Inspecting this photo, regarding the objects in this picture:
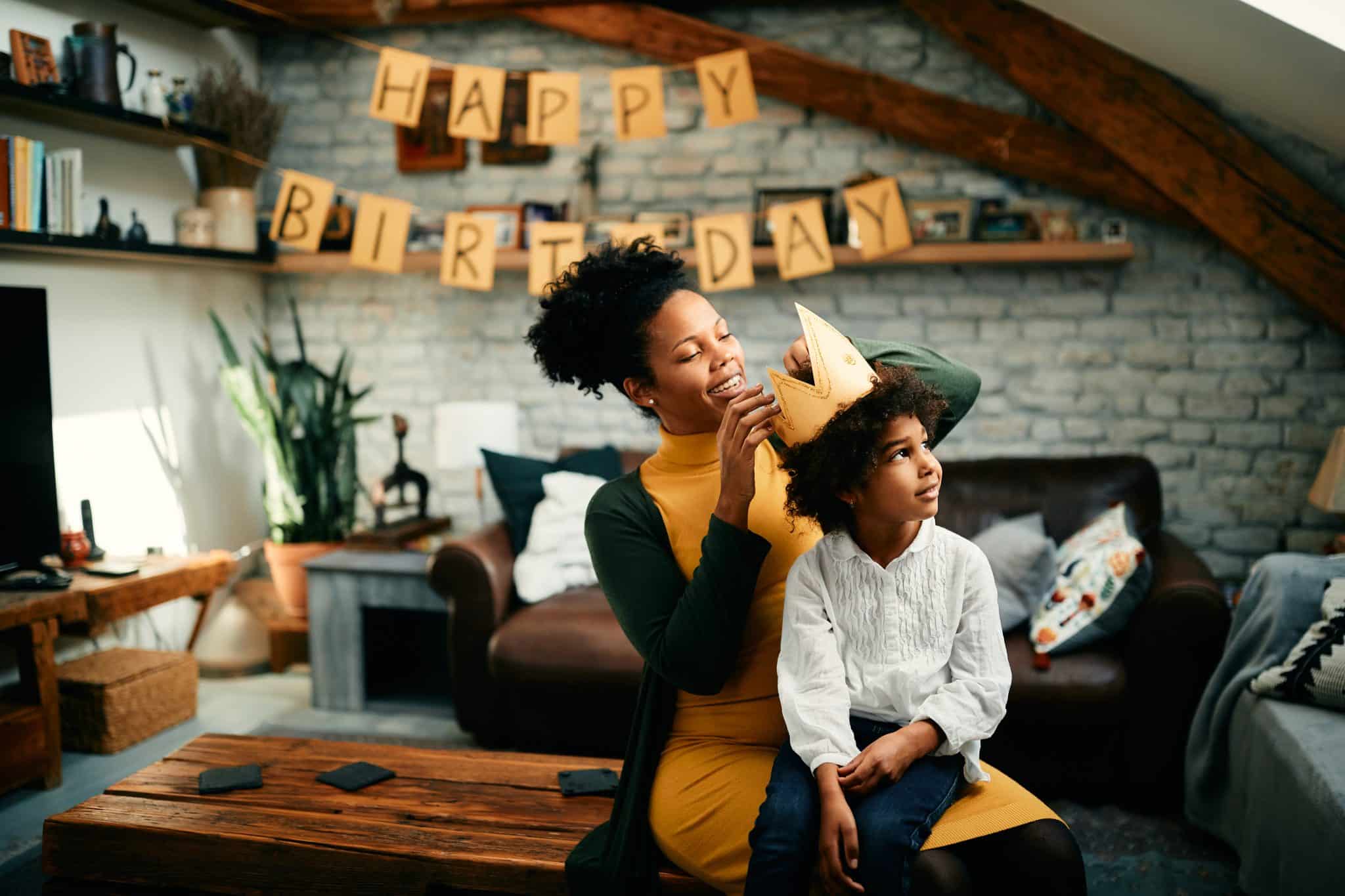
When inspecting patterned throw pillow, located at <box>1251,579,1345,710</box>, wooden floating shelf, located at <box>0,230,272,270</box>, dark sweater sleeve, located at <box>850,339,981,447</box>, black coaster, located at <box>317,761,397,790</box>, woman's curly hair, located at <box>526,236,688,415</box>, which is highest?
wooden floating shelf, located at <box>0,230,272,270</box>

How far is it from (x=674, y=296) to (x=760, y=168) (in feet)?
8.27

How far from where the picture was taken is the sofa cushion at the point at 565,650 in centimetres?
287

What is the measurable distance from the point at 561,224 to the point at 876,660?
2.54m

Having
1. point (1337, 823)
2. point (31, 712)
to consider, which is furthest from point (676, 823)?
point (31, 712)

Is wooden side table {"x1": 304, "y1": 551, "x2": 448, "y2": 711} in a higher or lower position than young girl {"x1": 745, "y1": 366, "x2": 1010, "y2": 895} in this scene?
lower

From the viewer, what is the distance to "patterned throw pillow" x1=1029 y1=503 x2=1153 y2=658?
268 centimetres

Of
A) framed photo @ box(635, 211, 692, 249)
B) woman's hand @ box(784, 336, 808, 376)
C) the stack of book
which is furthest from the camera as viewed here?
framed photo @ box(635, 211, 692, 249)

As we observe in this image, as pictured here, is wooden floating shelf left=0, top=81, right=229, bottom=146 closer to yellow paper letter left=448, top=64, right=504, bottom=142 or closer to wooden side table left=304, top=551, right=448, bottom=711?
yellow paper letter left=448, top=64, right=504, bottom=142

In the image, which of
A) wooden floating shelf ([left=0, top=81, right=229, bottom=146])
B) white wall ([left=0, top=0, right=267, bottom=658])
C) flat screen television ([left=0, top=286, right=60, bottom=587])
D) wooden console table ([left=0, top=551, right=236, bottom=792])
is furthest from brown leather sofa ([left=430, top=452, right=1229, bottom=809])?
wooden floating shelf ([left=0, top=81, right=229, bottom=146])

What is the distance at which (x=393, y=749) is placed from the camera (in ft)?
6.71

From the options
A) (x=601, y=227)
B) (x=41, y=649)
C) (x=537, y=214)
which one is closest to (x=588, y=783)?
(x=41, y=649)

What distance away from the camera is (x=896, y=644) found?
4.52 ft

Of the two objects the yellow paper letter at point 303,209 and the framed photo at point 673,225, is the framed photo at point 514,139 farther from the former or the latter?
the yellow paper letter at point 303,209

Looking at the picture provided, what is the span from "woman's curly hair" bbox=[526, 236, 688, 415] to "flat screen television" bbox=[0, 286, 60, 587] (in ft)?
6.78
